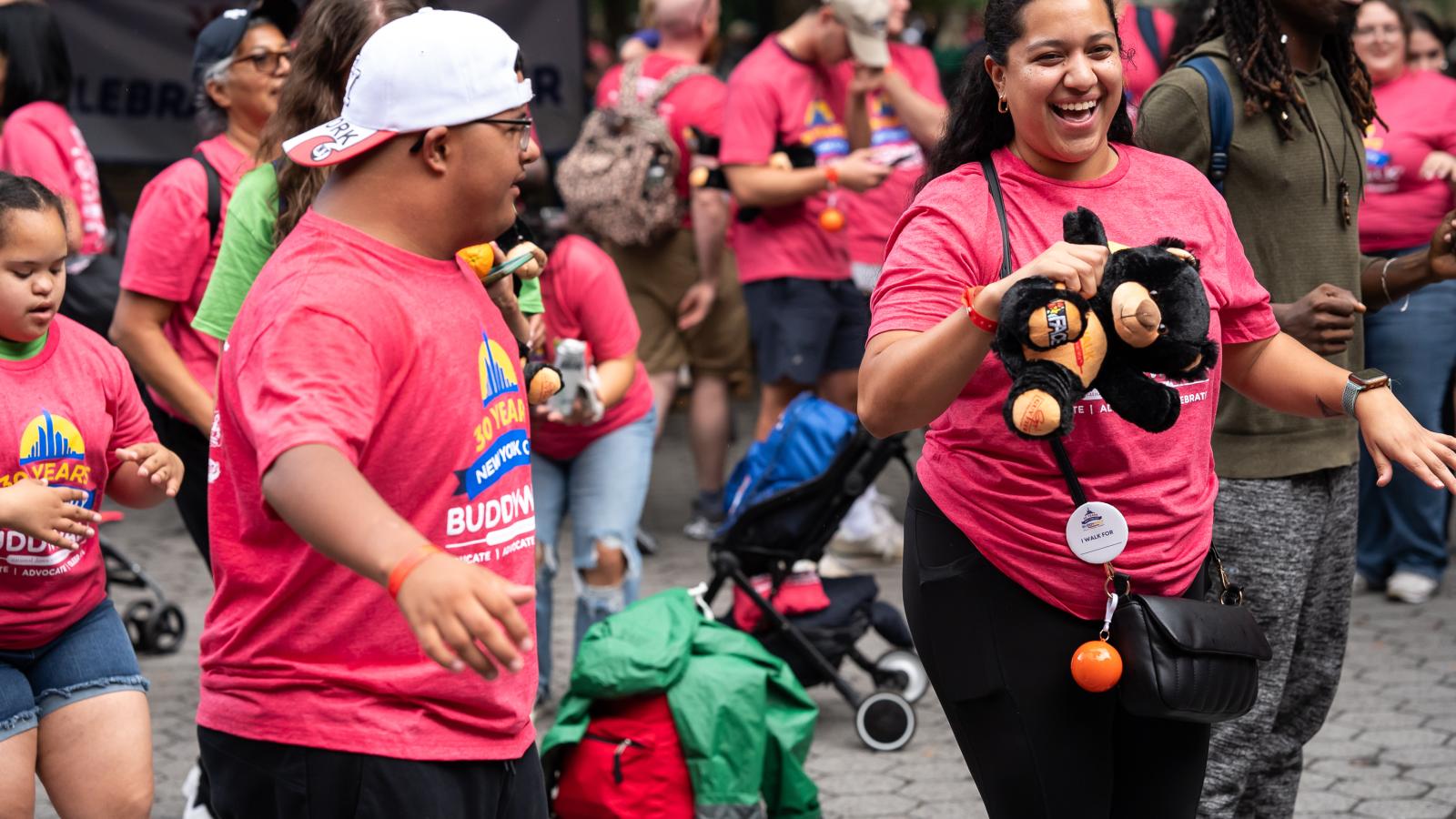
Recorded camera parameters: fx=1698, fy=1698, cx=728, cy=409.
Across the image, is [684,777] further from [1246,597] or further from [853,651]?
[1246,597]

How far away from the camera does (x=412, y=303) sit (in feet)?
7.55

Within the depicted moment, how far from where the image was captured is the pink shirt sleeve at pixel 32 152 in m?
5.82

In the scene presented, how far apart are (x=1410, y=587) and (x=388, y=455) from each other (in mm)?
5435

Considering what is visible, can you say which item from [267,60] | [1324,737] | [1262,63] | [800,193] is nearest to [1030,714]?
[1262,63]

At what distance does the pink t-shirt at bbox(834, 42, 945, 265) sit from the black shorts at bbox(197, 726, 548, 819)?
16.1 feet

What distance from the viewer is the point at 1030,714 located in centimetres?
278

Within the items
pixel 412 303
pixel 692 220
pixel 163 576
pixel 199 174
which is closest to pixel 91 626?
pixel 199 174

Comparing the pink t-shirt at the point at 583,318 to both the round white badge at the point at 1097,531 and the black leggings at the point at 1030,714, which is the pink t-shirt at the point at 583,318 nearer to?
the black leggings at the point at 1030,714

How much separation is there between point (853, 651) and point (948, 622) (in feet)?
8.63

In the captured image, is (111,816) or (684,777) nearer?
(111,816)

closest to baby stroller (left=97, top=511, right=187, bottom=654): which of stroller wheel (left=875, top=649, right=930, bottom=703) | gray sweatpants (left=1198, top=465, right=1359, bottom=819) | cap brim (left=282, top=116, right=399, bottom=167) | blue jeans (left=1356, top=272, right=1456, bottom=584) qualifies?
stroller wheel (left=875, top=649, right=930, bottom=703)

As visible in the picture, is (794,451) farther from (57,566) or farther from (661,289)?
(57,566)

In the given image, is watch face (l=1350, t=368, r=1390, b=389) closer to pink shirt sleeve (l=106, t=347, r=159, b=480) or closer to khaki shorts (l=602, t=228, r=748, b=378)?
pink shirt sleeve (l=106, t=347, r=159, b=480)

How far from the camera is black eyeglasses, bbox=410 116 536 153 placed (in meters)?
2.30
